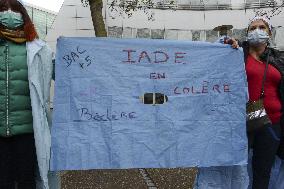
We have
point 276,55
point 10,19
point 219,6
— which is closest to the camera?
point 10,19

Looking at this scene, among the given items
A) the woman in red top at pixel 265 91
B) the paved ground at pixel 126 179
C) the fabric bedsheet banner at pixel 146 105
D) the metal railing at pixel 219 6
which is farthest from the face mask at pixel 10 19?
the metal railing at pixel 219 6

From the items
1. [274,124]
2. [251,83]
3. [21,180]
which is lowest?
[21,180]

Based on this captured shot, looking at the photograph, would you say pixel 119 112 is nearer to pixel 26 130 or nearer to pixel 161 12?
pixel 26 130

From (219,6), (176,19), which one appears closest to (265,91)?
(176,19)

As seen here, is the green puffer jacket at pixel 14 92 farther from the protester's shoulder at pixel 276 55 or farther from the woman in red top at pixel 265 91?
the protester's shoulder at pixel 276 55

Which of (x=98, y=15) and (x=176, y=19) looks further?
(x=176, y=19)

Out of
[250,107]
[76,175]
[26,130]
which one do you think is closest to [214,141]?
[250,107]

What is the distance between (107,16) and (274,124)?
1374 centimetres

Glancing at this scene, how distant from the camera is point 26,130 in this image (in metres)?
Result: 3.60

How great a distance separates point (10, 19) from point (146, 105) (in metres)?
1.41

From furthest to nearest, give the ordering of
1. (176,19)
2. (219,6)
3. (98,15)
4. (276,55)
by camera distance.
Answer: (219,6)
(176,19)
(98,15)
(276,55)

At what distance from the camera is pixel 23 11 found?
3.63 meters

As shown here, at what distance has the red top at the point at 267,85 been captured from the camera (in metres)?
4.23

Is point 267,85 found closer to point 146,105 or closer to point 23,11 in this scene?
point 146,105
